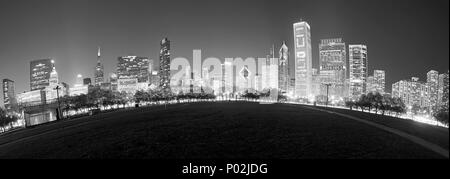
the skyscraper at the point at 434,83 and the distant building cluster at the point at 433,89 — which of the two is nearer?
the distant building cluster at the point at 433,89

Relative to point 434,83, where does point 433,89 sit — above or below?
below

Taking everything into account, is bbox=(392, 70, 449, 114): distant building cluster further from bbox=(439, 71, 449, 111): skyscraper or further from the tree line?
the tree line

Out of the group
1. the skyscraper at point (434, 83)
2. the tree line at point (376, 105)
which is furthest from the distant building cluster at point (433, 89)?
the tree line at point (376, 105)

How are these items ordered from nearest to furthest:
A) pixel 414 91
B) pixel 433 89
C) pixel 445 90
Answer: pixel 445 90, pixel 433 89, pixel 414 91

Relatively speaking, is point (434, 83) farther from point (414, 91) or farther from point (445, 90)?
point (414, 91)

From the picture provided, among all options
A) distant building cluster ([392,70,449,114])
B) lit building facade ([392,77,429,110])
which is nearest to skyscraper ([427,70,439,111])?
distant building cluster ([392,70,449,114])

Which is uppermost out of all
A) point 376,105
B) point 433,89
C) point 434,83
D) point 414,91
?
point 434,83

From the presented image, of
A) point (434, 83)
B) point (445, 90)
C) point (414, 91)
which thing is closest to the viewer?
point (445, 90)

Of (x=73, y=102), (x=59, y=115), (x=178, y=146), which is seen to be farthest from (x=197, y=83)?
(x=178, y=146)

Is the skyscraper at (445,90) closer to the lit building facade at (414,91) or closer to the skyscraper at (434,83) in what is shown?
the skyscraper at (434,83)

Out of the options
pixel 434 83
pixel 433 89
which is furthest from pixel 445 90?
pixel 433 89
